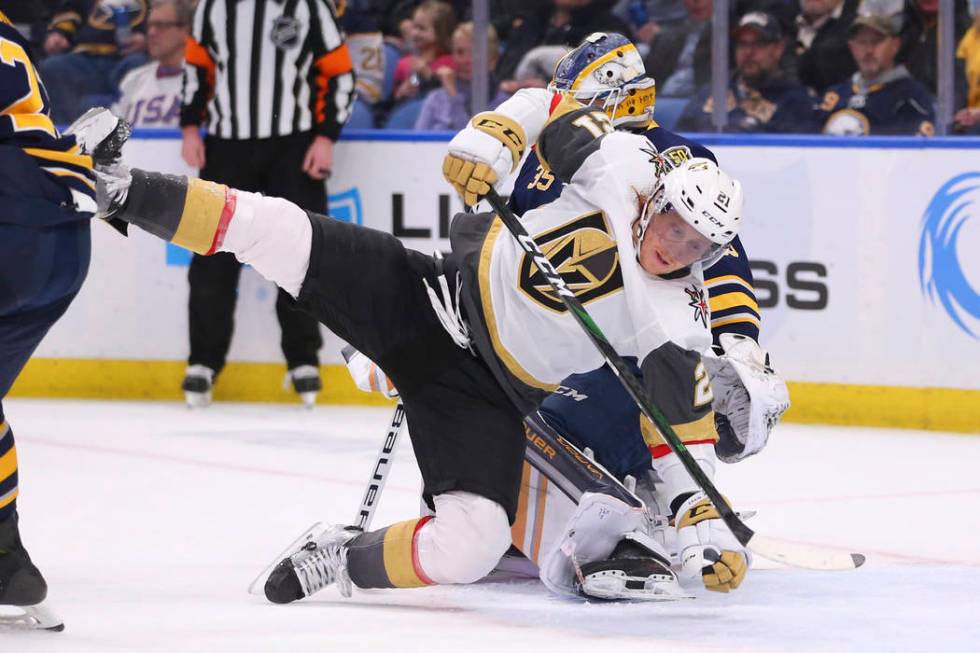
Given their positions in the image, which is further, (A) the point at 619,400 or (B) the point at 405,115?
(B) the point at 405,115

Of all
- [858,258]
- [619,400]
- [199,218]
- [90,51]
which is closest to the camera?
[199,218]

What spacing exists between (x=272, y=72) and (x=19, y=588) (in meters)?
3.17

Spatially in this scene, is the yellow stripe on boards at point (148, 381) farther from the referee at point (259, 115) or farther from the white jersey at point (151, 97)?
the white jersey at point (151, 97)

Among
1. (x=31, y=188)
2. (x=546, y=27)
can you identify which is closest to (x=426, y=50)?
(x=546, y=27)

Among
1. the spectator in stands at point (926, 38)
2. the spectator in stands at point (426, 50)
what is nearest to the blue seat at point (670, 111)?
the spectator in stands at point (926, 38)

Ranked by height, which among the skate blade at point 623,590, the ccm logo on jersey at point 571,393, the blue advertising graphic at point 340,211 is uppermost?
the ccm logo on jersey at point 571,393

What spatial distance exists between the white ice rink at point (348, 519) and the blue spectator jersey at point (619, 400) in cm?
32

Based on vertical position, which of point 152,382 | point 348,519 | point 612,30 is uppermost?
point 612,30

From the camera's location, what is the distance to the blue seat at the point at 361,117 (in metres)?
6.18

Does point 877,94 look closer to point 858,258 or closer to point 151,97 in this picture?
point 858,258

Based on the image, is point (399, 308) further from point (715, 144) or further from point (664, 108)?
point (664, 108)

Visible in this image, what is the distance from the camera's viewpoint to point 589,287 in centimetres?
271

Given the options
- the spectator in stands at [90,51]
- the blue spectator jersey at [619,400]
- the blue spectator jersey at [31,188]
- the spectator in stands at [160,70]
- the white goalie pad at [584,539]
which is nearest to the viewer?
the blue spectator jersey at [31,188]

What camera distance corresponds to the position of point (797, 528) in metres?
3.62
